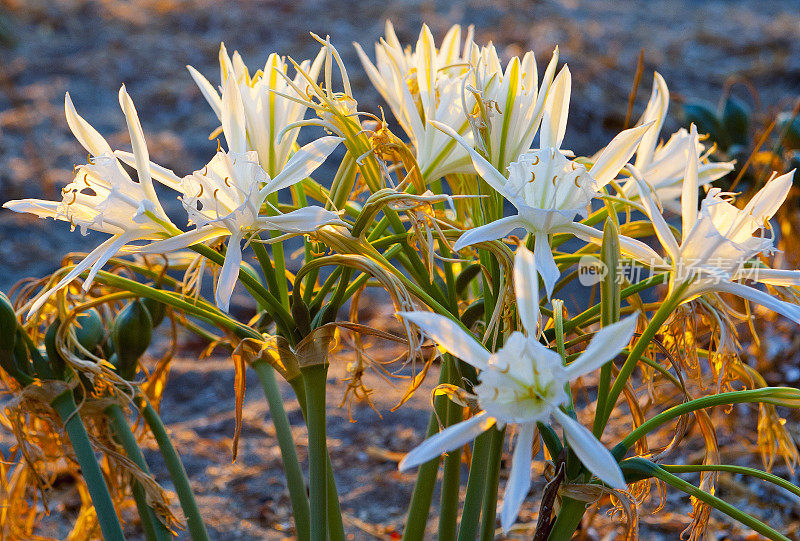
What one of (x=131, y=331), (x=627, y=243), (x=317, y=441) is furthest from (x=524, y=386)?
(x=131, y=331)

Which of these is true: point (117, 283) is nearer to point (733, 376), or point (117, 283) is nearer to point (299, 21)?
point (733, 376)

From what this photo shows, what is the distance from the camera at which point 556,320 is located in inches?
24.3

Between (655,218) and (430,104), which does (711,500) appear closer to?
(655,218)

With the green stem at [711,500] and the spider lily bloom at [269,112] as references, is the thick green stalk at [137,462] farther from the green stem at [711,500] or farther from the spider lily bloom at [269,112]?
the green stem at [711,500]

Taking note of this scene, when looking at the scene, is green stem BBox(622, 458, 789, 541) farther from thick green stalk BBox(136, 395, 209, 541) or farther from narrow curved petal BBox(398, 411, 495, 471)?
thick green stalk BBox(136, 395, 209, 541)

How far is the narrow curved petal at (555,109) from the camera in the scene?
680 millimetres

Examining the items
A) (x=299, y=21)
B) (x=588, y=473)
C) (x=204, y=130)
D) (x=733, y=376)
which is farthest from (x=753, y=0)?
(x=588, y=473)

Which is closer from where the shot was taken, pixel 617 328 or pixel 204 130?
pixel 617 328

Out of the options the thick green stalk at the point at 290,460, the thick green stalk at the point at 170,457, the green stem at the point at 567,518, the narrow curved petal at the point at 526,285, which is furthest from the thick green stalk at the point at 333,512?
the narrow curved petal at the point at 526,285

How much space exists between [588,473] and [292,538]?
2.72ft

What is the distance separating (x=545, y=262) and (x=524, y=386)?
0.11 meters

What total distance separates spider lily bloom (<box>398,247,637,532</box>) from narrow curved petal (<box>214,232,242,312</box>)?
0.15 meters

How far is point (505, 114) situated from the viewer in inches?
27.3

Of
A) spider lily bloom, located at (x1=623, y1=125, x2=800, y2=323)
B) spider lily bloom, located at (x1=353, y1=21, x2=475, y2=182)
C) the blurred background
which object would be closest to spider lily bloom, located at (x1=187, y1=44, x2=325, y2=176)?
spider lily bloom, located at (x1=353, y1=21, x2=475, y2=182)
